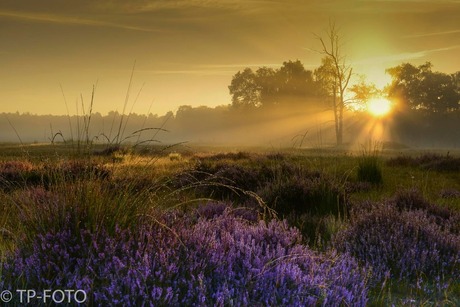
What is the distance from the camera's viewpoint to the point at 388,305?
3.04m

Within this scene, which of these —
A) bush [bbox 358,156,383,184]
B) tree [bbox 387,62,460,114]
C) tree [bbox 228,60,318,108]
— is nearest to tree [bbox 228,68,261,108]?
tree [bbox 228,60,318,108]

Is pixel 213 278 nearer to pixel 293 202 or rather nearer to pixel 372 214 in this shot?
pixel 372 214

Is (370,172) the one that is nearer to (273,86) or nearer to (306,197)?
(306,197)

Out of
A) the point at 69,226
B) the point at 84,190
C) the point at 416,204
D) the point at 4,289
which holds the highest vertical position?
the point at 84,190

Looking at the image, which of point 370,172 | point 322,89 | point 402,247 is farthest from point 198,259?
point 322,89

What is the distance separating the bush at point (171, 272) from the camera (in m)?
2.58

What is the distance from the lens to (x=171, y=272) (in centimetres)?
280

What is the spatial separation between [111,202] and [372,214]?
2899 millimetres

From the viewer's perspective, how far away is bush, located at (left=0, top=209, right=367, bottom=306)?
2.58m

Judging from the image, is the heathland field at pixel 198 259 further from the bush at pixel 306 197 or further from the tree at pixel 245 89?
the tree at pixel 245 89

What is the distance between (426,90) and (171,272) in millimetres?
76888

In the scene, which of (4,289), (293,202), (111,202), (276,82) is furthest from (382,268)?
(276,82)

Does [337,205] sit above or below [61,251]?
below

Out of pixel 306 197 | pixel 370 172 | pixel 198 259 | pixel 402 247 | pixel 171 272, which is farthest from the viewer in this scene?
pixel 370 172
